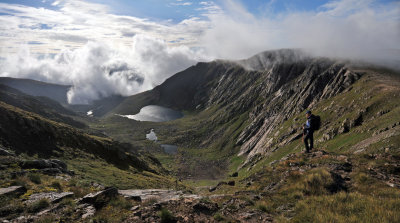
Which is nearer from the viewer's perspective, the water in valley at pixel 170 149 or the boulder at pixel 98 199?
the boulder at pixel 98 199

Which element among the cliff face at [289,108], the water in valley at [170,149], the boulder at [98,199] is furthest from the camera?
the water in valley at [170,149]

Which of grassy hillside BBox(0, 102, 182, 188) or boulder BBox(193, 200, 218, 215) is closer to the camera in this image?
boulder BBox(193, 200, 218, 215)

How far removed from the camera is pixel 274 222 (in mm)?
10000

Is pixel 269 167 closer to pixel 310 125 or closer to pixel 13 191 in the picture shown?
pixel 310 125

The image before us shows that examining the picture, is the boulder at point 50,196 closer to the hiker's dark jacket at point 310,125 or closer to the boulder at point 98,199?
the boulder at point 98,199

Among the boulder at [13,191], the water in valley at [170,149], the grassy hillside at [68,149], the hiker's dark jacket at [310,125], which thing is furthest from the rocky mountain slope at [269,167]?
the water in valley at [170,149]

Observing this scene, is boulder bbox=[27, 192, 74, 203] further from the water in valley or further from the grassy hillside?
the water in valley

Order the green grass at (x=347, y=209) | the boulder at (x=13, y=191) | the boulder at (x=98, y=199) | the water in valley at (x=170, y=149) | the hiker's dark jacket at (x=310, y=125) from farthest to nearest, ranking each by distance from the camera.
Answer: the water in valley at (x=170, y=149) < the hiker's dark jacket at (x=310, y=125) < the boulder at (x=13, y=191) < the boulder at (x=98, y=199) < the green grass at (x=347, y=209)

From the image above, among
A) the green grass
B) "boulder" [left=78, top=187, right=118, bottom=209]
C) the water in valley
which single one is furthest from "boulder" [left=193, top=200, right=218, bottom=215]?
the water in valley

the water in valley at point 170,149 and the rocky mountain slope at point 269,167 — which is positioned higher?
the rocky mountain slope at point 269,167

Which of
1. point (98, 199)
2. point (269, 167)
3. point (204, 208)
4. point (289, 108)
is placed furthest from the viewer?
point (289, 108)

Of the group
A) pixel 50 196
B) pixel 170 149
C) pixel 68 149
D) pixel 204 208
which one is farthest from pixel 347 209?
pixel 170 149

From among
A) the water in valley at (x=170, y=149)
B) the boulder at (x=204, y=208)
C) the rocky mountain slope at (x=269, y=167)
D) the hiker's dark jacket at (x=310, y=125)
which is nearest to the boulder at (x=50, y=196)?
the rocky mountain slope at (x=269, y=167)

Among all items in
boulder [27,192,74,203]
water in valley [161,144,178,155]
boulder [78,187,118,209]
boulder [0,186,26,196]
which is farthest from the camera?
water in valley [161,144,178,155]
